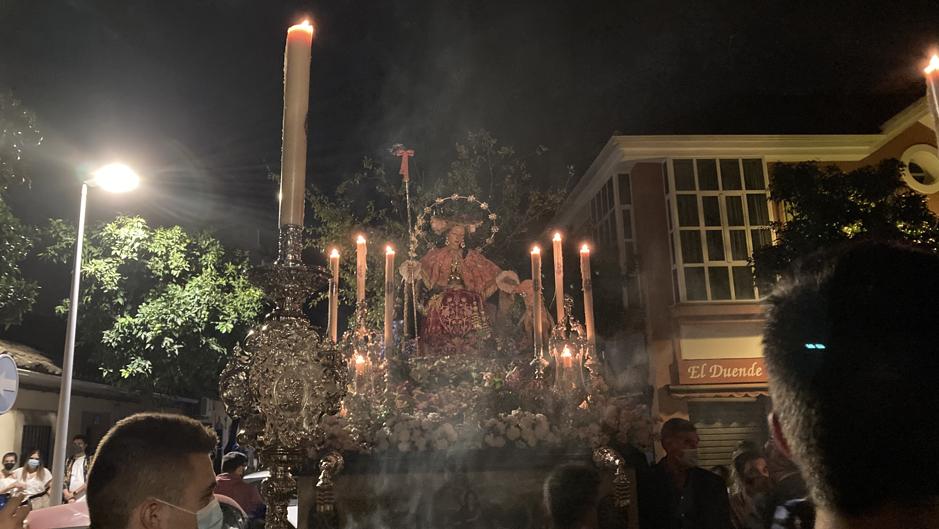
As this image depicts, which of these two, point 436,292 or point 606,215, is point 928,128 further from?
point 436,292

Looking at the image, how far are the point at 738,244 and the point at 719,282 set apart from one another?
112 centimetres

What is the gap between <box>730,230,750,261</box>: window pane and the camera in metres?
16.6

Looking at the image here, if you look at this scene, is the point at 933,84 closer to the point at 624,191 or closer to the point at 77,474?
the point at 77,474

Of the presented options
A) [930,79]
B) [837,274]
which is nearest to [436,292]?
[930,79]

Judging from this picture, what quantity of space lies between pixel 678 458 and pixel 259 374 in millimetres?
3368

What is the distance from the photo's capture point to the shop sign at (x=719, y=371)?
15828 mm

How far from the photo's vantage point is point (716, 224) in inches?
660

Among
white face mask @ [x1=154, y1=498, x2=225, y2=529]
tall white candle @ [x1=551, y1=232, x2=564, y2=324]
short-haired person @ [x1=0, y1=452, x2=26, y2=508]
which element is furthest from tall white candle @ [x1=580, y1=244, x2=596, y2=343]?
short-haired person @ [x1=0, y1=452, x2=26, y2=508]

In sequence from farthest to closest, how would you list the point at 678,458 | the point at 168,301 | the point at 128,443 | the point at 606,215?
the point at 606,215
the point at 168,301
the point at 678,458
the point at 128,443

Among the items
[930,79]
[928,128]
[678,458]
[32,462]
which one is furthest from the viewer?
[928,128]

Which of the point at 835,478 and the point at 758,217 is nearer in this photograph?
the point at 835,478

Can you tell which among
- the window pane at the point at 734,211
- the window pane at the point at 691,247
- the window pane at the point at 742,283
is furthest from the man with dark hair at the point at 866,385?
the window pane at the point at 734,211

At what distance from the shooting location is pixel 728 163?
56.2 ft

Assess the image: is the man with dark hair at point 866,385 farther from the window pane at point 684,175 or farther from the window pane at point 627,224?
the window pane at point 627,224
